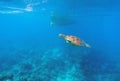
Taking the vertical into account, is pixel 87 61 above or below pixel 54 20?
below

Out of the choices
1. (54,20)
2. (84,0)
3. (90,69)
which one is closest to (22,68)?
(90,69)

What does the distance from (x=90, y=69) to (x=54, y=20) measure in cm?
1258

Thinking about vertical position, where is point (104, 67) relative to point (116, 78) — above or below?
above

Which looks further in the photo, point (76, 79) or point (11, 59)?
point (11, 59)

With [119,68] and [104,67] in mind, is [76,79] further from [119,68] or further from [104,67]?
[119,68]

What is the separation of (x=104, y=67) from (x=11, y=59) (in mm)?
10308

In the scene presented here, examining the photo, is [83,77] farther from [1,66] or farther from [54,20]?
[54,20]

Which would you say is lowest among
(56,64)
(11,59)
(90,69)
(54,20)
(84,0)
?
(90,69)

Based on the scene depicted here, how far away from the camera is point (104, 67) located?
1756 cm

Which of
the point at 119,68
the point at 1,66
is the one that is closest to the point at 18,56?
the point at 1,66

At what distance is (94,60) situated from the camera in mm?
19281

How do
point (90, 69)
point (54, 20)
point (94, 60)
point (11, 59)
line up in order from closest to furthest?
point (90, 69) → point (94, 60) → point (11, 59) → point (54, 20)

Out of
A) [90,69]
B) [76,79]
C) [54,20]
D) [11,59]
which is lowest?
[76,79]

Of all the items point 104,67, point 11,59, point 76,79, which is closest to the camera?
point 76,79
